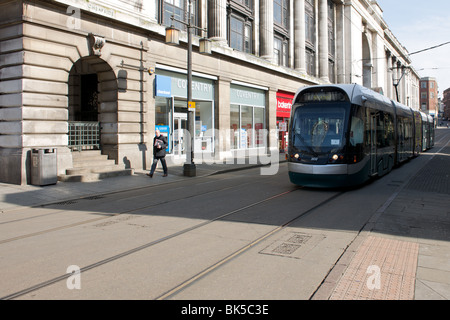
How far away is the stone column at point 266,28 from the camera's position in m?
29.5

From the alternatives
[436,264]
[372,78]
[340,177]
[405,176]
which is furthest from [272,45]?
[372,78]

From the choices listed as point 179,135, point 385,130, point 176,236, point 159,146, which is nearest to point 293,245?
point 176,236

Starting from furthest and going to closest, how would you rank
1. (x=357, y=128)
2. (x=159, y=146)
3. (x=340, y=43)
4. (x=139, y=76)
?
(x=340, y=43) < (x=139, y=76) < (x=159, y=146) < (x=357, y=128)

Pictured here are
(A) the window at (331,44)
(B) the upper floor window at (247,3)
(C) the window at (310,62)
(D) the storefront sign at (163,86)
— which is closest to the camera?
(D) the storefront sign at (163,86)

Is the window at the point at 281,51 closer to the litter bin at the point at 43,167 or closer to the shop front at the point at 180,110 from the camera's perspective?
the shop front at the point at 180,110

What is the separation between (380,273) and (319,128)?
7274 millimetres

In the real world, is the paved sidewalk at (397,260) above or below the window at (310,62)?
below

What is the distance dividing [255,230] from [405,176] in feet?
35.9

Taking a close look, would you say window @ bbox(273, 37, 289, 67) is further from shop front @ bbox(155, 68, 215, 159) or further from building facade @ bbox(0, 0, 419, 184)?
shop front @ bbox(155, 68, 215, 159)

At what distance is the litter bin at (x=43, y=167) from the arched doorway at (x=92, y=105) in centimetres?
234

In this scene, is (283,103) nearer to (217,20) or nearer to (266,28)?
(266,28)

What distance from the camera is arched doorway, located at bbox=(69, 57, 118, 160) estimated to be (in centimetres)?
1644

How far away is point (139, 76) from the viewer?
1772cm

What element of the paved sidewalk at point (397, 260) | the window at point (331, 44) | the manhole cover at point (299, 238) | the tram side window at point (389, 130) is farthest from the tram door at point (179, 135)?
the window at point (331, 44)
